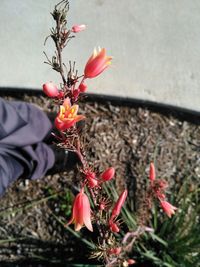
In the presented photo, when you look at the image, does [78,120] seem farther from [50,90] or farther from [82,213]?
[82,213]

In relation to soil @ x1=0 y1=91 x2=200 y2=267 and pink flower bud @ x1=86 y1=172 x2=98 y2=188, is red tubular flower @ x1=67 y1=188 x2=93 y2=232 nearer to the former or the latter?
pink flower bud @ x1=86 y1=172 x2=98 y2=188

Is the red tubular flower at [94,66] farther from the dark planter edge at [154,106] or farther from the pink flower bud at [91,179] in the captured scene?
the dark planter edge at [154,106]

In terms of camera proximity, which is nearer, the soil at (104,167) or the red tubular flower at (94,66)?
the red tubular flower at (94,66)

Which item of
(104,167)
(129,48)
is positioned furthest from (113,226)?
(129,48)

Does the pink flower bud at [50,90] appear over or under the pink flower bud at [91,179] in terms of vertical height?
over

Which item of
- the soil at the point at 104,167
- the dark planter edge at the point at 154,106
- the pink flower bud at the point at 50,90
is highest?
the pink flower bud at the point at 50,90

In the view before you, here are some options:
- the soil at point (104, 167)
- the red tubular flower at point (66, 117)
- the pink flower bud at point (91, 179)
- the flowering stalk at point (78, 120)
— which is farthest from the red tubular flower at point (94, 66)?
the soil at point (104, 167)

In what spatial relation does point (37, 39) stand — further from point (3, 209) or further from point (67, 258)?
point (67, 258)

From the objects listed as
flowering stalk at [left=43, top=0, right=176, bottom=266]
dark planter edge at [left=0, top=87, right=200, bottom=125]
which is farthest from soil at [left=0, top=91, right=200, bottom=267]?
flowering stalk at [left=43, top=0, right=176, bottom=266]
